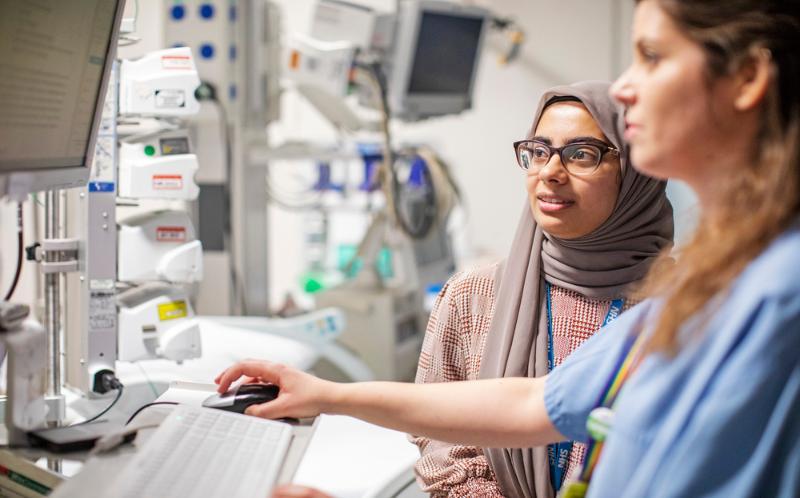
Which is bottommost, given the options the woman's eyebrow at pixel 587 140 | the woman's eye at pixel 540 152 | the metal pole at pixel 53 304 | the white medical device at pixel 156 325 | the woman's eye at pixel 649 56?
the white medical device at pixel 156 325

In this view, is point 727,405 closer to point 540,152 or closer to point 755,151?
point 755,151

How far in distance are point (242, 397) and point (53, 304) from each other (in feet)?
2.12

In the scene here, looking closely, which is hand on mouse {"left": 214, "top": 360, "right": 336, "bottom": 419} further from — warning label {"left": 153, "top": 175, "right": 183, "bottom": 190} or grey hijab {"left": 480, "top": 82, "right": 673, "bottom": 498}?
warning label {"left": 153, "top": 175, "right": 183, "bottom": 190}

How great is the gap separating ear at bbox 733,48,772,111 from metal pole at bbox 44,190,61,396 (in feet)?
3.98

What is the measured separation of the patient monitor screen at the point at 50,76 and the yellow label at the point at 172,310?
2.58 ft

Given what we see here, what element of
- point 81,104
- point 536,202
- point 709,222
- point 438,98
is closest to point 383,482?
point 536,202

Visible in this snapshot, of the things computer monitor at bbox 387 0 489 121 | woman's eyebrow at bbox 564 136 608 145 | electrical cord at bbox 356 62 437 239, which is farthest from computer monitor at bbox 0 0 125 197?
computer monitor at bbox 387 0 489 121

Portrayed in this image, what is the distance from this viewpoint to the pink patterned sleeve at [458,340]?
153 cm

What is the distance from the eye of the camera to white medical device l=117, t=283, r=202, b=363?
2008mm

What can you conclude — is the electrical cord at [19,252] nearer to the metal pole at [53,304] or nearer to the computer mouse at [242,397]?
the metal pole at [53,304]

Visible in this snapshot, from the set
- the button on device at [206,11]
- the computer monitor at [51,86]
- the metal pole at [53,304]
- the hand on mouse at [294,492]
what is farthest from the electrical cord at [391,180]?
the hand on mouse at [294,492]

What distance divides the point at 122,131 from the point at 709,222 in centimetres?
148

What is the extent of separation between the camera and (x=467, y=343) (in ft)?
5.29

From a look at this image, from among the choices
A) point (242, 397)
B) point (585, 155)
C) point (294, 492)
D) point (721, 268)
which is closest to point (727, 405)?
point (721, 268)
